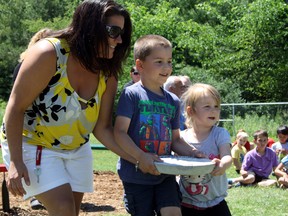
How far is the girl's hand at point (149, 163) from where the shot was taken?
3943 millimetres

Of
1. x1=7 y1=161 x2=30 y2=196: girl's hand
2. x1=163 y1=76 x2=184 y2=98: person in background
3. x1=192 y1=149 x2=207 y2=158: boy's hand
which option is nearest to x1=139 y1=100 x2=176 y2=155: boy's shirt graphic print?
x1=192 y1=149 x2=207 y2=158: boy's hand

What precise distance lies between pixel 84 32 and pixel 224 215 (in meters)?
1.69

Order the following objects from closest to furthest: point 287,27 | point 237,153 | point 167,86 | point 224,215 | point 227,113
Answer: point 224,215 < point 167,86 < point 237,153 < point 227,113 < point 287,27

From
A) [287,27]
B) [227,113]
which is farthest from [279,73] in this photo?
[227,113]

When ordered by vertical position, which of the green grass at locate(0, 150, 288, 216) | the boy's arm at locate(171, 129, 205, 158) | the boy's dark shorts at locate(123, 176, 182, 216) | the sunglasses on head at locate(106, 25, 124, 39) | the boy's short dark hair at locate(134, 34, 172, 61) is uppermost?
the sunglasses on head at locate(106, 25, 124, 39)

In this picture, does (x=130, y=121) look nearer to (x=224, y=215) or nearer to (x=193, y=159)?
(x=193, y=159)

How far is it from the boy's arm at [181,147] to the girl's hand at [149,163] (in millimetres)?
395

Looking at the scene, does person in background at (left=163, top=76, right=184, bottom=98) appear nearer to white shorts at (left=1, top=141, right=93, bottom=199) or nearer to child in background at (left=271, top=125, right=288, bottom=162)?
white shorts at (left=1, top=141, right=93, bottom=199)

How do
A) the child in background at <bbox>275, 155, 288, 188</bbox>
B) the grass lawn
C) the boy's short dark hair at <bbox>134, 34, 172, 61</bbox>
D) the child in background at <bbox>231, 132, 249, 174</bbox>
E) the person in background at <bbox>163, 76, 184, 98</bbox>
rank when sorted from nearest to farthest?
the boy's short dark hair at <bbox>134, 34, 172, 61</bbox> < the person in background at <bbox>163, 76, 184, 98</bbox> < the grass lawn < the child in background at <bbox>275, 155, 288, 188</bbox> < the child in background at <bbox>231, 132, 249, 174</bbox>

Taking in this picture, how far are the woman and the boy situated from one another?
0.26 meters

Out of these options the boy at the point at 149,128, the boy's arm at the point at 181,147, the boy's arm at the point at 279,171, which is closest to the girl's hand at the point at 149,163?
the boy at the point at 149,128

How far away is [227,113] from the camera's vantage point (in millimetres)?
22641

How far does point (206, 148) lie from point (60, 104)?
1.25 meters

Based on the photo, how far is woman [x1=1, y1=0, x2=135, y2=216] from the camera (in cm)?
370
